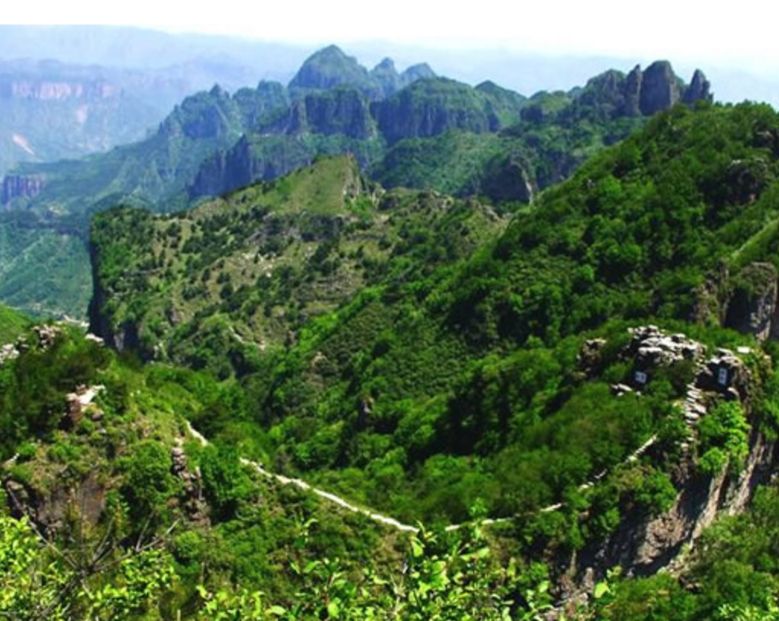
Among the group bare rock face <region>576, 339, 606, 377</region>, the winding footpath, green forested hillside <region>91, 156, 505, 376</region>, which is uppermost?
bare rock face <region>576, 339, 606, 377</region>

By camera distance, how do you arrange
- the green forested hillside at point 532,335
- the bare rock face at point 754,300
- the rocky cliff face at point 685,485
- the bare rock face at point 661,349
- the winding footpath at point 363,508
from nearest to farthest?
the rocky cliff face at point 685,485 → the winding footpath at point 363,508 → the bare rock face at point 661,349 → the green forested hillside at point 532,335 → the bare rock face at point 754,300

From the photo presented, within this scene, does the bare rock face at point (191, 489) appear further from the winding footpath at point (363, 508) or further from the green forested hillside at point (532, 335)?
the green forested hillside at point (532, 335)

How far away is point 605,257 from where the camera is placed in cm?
7025

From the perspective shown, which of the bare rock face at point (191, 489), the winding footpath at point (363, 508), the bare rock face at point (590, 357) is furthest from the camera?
the bare rock face at point (590, 357)

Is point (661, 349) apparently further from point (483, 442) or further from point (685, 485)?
point (483, 442)

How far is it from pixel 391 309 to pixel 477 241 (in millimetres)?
23712

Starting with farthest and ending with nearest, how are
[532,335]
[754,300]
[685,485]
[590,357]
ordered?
[532,335] → [754,300] → [590,357] → [685,485]

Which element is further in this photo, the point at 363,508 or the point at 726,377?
the point at 363,508

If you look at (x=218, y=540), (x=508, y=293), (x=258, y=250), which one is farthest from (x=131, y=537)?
(x=258, y=250)

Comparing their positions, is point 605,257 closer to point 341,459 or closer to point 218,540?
point 341,459

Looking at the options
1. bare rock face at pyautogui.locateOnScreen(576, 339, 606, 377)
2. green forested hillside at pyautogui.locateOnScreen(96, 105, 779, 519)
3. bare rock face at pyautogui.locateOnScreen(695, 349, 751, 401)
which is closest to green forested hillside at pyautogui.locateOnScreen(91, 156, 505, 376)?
green forested hillside at pyautogui.locateOnScreen(96, 105, 779, 519)

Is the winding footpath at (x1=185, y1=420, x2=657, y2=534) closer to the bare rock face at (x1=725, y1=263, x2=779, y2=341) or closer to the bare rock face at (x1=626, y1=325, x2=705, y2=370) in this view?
the bare rock face at (x1=626, y1=325, x2=705, y2=370)

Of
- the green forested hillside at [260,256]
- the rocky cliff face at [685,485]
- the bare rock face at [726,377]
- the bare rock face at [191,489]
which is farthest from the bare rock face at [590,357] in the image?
the green forested hillside at [260,256]

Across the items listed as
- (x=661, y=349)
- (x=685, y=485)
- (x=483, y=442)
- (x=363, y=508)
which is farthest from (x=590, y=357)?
(x=363, y=508)
